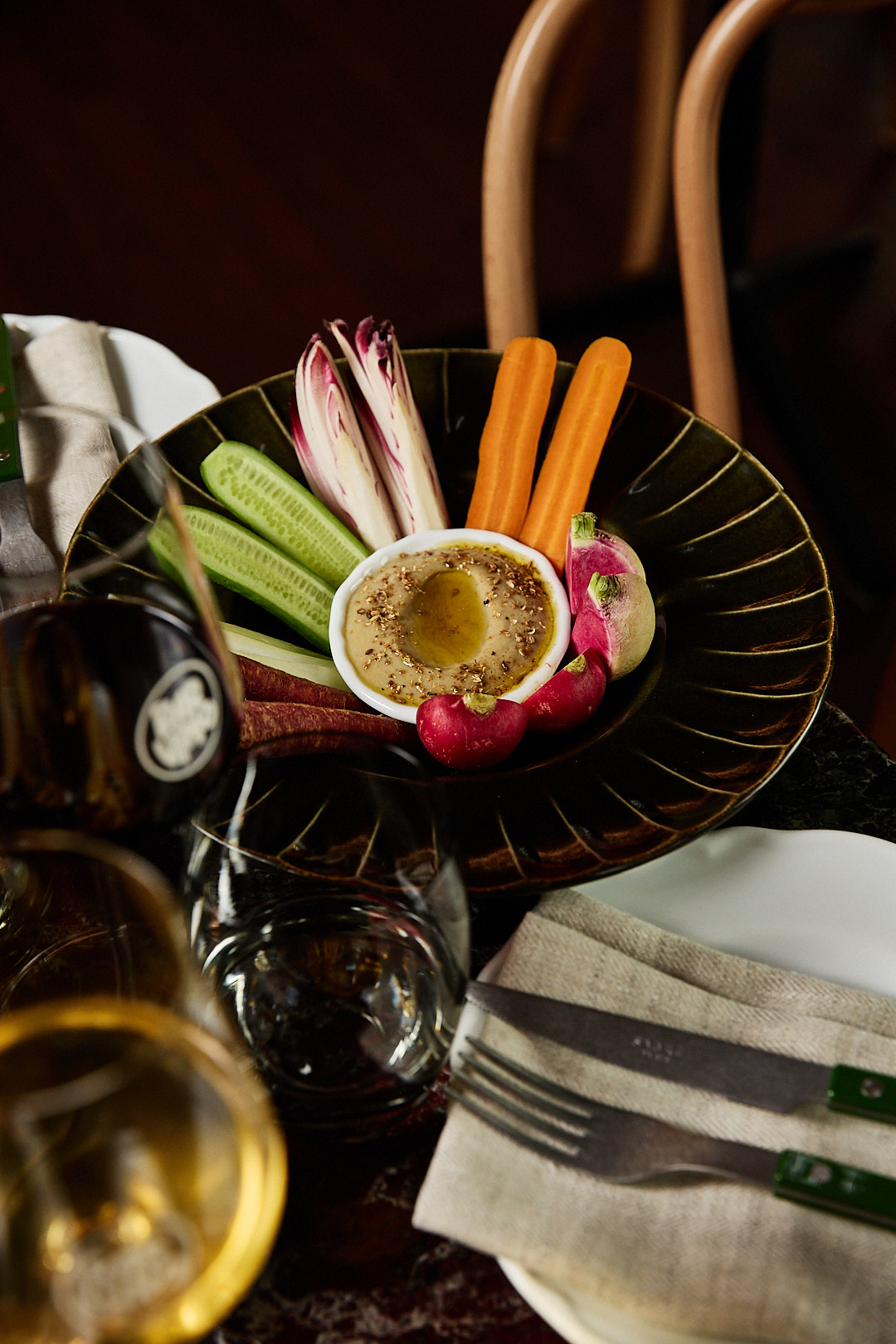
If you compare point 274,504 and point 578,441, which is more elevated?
point 578,441

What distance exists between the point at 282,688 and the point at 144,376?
56 cm

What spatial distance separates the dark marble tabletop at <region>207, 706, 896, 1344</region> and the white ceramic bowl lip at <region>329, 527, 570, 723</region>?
1.28 feet

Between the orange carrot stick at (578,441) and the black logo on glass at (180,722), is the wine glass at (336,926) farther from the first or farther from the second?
the orange carrot stick at (578,441)

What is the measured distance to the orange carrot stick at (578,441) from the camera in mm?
1102

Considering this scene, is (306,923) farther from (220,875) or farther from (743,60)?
(743,60)

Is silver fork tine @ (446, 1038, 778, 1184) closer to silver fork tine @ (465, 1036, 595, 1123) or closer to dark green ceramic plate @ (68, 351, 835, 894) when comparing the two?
silver fork tine @ (465, 1036, 595, 1123)

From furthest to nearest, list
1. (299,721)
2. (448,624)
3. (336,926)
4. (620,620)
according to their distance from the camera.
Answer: (448,624), (620,620), (299,721), (336,926)

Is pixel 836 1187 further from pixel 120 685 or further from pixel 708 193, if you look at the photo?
pixel 708 193

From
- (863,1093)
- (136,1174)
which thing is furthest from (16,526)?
(863,1093)

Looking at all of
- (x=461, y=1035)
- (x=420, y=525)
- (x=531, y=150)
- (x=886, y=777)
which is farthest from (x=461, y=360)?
(x=461, y=1035)

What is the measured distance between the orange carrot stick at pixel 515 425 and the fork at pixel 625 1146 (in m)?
0.60

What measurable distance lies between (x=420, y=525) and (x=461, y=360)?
18 centimetres

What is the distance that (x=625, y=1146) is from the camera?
637mm

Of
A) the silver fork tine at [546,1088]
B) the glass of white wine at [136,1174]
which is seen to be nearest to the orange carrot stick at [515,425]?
the silver fork tine at [546,1088]
